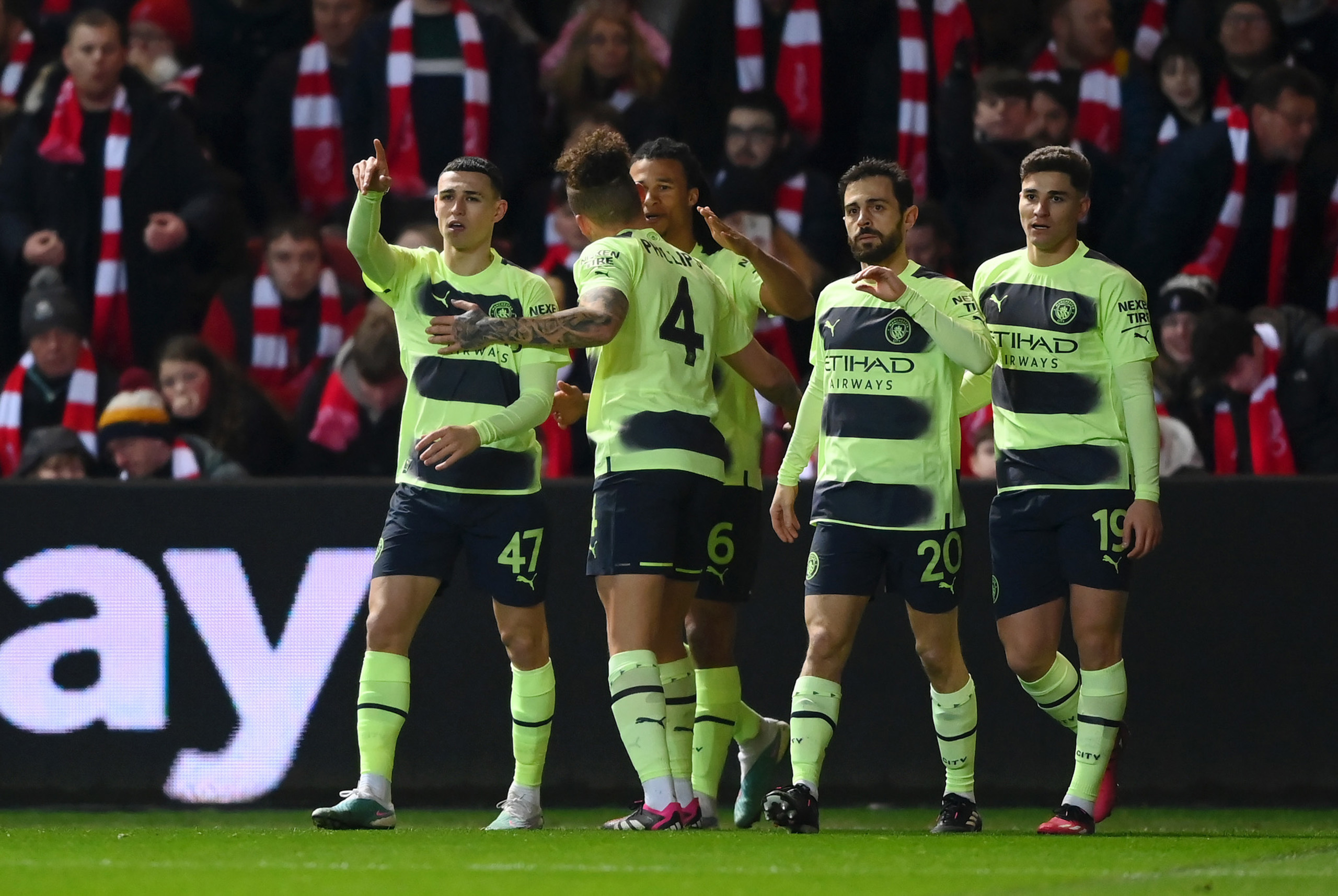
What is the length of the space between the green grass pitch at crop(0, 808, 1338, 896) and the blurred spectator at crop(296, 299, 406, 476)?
7.88 feet

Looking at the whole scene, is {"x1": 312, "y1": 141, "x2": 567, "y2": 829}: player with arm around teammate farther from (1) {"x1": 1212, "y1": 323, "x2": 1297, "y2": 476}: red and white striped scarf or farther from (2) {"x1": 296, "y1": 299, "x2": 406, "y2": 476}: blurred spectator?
(1) {"x1": 1212, "y1": 323, "x2": 1297, "y2": 476}: red and white striped scarf

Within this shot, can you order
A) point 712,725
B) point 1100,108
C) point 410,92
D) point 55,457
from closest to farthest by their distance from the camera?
point 712,725
point 55,457
point 410,92
point 1100,108

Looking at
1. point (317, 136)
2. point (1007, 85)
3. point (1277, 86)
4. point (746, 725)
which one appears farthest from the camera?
point (317, 136)

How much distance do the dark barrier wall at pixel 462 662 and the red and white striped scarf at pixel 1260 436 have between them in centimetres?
98

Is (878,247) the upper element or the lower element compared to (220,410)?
upper

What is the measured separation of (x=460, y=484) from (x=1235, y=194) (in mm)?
4979

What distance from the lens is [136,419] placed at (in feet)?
30.1

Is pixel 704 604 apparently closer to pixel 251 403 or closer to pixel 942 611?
pixel 942 611

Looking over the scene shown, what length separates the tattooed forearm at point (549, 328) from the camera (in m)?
6.13

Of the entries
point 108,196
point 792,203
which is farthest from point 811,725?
point 108,196

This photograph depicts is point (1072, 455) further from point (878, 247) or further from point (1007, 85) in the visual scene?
point (1007, 85)

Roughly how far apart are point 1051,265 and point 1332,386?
9.52 feet

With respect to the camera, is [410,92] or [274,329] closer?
[274,329]

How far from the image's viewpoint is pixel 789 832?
21.1 ft
